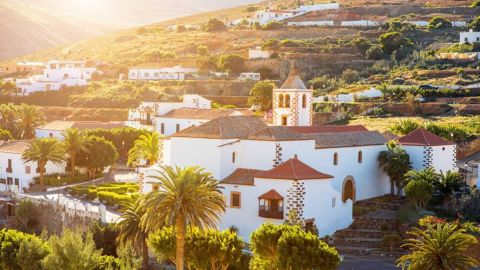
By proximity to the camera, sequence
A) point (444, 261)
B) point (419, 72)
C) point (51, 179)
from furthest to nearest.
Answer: point (419, 72) < point (51, 179) < point (444, 261)

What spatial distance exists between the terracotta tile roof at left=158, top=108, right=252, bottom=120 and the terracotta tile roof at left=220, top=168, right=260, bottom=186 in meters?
18.4

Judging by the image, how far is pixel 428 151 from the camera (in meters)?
50.1

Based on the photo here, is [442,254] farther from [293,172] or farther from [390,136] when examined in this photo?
[390,136]

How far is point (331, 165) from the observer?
154 feet

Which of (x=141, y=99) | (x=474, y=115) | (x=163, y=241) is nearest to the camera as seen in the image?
(x=163, y=241)

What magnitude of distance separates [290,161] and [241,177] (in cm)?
264

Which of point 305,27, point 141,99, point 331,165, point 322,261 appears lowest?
point 322,261

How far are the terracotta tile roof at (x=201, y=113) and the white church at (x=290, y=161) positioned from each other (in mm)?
12796

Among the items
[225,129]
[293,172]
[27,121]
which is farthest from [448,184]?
[27,121]

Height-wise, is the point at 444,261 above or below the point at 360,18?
below

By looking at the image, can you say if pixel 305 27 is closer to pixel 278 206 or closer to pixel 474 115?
pixel 474 115

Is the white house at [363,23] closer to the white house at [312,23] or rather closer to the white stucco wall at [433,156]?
the white house at [312,23]

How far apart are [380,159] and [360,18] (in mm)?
74340

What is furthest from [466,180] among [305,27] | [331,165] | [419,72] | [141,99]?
[305,27]
